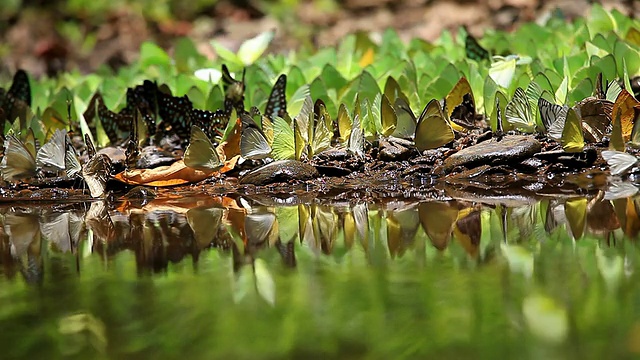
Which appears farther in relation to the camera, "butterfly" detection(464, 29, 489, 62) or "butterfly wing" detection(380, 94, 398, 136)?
"butterfly" detection(464, 29, 489, 62)

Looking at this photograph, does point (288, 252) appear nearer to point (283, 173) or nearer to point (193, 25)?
point (283, 173)

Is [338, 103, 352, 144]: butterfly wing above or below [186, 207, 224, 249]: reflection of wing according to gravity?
above

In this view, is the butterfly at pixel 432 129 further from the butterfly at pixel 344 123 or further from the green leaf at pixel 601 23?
the green leaf at pixel 601 23

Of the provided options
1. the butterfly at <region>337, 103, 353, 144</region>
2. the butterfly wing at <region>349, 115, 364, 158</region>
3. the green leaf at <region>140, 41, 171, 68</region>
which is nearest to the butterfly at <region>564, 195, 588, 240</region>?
the butterfly wing at <region>349, 115, 364, 158</region>

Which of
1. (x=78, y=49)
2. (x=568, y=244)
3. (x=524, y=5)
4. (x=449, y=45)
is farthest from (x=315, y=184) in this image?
(x=78, y=49)

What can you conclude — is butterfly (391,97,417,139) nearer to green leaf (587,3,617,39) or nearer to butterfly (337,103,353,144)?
butterfly (337,103,353,144)

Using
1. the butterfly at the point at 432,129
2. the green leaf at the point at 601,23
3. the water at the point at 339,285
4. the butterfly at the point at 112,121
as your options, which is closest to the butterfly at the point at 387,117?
the butterfly at the point at 432,129

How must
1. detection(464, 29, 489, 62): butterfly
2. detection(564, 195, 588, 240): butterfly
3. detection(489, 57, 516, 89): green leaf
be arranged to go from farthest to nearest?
1. detection(464, 29, 489, 62): butterfly
2. detection(489, 57, 516, 89): green leaf
3. detection(564, 195, 588, 240): butterfly

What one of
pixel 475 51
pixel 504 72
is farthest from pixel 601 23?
pixel 504 72

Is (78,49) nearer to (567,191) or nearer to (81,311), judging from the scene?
(567,191)
